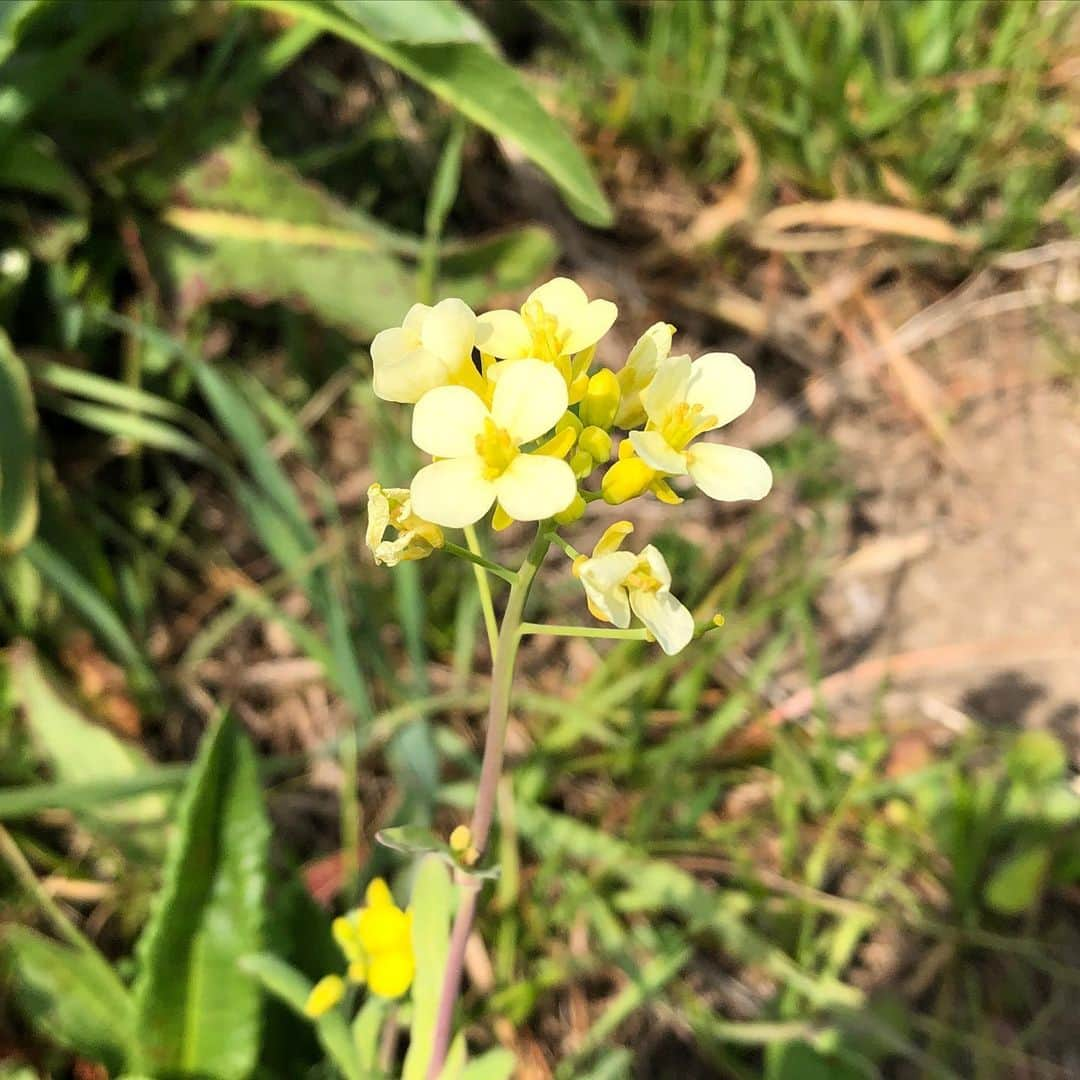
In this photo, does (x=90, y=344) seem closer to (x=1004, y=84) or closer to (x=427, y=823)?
(x=427, y=823)

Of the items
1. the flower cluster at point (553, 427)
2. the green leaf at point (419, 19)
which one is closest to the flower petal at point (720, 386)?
the flower cluster at point (553, 427)

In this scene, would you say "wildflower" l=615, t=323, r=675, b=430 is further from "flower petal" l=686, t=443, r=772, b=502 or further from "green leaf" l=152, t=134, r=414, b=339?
"green leaf" l=152, t=134, r=414, b=339

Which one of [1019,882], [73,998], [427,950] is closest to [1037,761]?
[1019,882]

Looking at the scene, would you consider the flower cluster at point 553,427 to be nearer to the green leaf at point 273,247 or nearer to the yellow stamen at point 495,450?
the yellow stamen at point 495,450

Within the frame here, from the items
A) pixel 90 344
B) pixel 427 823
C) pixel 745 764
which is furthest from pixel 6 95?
pixel 745 764

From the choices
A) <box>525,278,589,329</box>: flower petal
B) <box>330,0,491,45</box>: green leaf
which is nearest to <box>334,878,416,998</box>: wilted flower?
<box>525,278,589,329</box>: flower petal

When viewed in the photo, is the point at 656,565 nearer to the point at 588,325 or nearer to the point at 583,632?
the point at 583,632

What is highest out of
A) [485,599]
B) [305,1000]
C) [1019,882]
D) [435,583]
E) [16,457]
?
[485,599]

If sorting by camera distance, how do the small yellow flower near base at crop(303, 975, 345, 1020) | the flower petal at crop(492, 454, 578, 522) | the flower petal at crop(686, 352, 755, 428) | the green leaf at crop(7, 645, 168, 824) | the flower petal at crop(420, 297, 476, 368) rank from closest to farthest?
the flower petal at crop(492, 454, 578, 522) → the flower petal at crop(420, 297, 476, 368) → the flower petal at crop(686, 352, 755, 428) → the small yellow flower near base at crop(303, 975, 345, 1020) → the green leaf at crop(7, 645, 168, 824)
